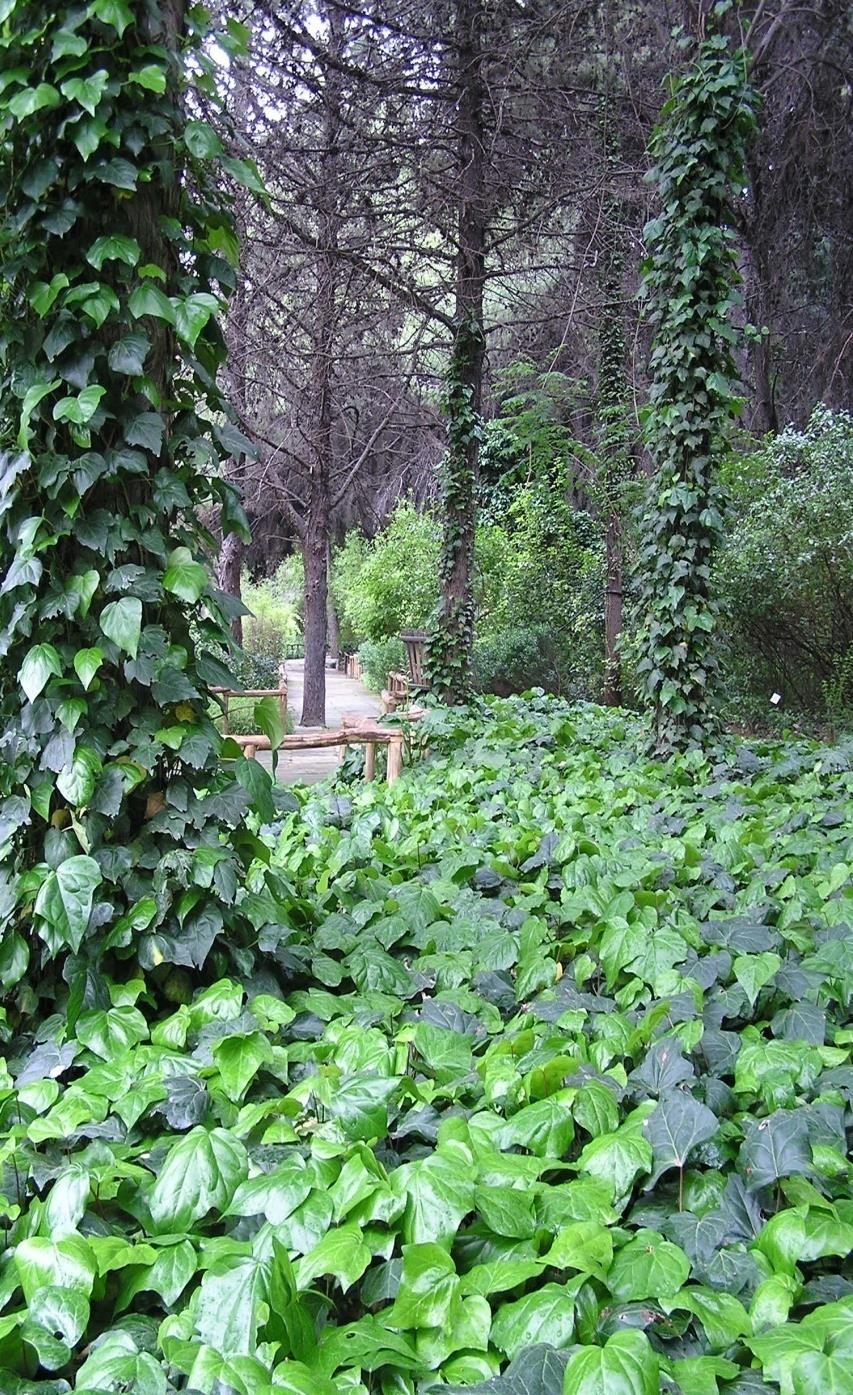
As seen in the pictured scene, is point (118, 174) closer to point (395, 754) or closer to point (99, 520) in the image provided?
point (99, 520)

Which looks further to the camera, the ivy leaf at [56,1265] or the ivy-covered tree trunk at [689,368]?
the ivy-covered tree trunk at [689,368]

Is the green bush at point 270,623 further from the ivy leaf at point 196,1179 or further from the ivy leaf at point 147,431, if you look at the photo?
the ivy leaf at point 196,1179

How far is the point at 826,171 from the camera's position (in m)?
13.6

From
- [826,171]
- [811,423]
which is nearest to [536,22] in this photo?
[811,423]

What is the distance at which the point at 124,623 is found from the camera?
2285mm

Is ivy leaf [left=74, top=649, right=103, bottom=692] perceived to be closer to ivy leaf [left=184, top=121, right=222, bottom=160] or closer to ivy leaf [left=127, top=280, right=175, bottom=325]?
ivy leaf [left=127, top=280, right=175, bottom=325]

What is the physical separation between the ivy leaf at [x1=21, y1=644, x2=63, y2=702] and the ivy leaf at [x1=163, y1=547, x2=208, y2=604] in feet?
1.07

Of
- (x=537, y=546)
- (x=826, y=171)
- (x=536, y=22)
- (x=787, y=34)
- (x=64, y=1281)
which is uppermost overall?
(x=787, y=34)

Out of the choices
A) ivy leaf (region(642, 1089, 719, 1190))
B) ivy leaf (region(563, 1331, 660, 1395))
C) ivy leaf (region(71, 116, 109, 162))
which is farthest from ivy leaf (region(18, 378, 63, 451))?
ivy leaf (region(563, 1331, 660, 1395))

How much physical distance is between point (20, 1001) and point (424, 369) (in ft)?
42.5

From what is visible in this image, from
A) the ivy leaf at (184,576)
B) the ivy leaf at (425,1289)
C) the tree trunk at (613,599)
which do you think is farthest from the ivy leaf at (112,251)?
the tree trunk at (613,599)

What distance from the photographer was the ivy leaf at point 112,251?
2.30m

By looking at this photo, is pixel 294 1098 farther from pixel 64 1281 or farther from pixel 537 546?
pixel 537 546

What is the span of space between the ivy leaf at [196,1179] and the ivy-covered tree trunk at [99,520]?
67cm
